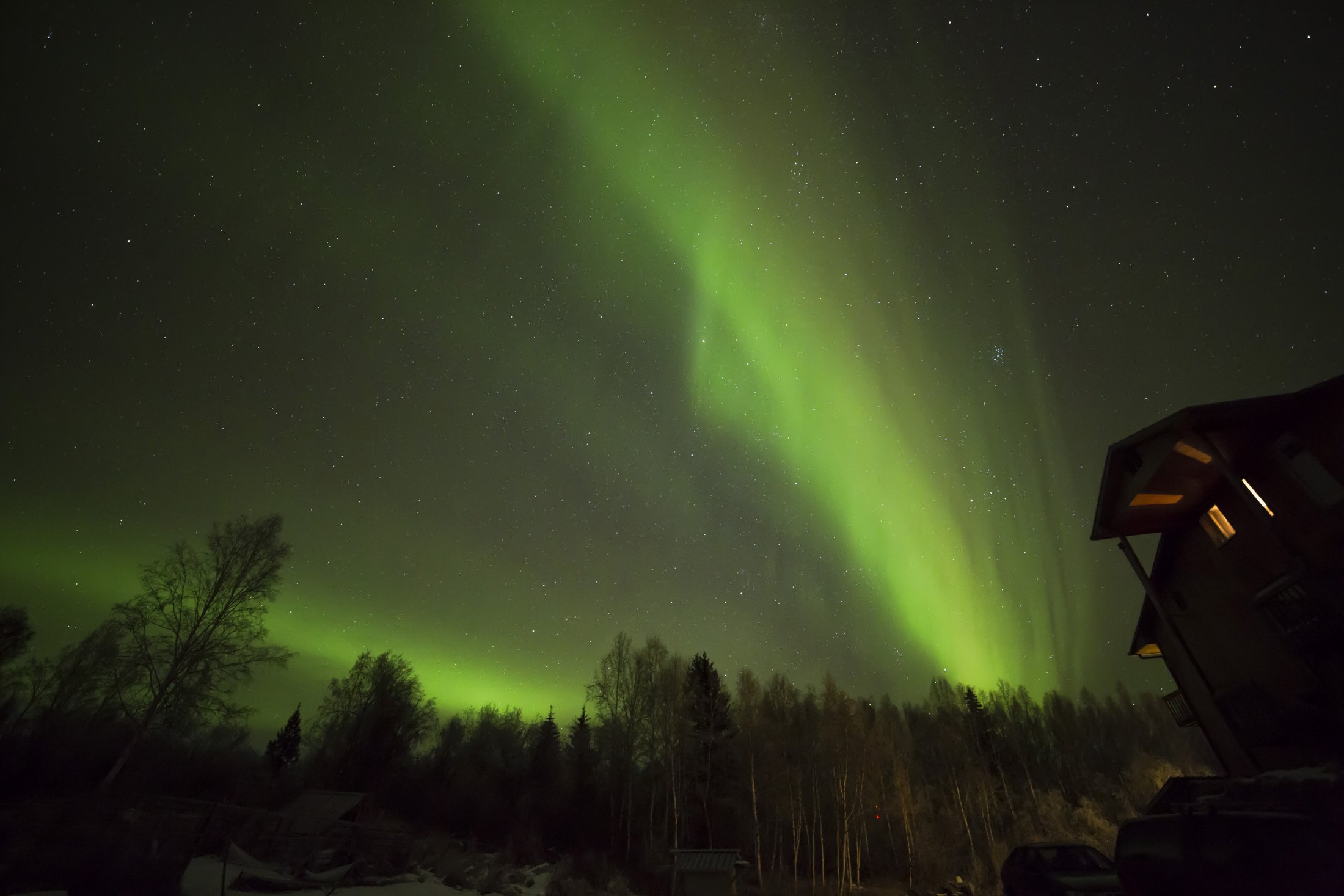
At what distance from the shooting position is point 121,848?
12594mm

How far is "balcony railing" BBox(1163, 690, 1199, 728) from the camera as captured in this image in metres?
20.0

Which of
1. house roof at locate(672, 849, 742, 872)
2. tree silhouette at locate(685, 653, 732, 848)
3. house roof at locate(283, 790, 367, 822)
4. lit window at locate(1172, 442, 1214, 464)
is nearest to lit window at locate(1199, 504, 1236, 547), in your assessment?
lit window at locate(1172, 442, 1214, 464)

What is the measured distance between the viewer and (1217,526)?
15.7 metres

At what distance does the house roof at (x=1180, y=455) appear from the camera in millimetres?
13398

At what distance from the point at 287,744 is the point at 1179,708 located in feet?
263

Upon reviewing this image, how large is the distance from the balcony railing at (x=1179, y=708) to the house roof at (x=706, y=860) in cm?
2206

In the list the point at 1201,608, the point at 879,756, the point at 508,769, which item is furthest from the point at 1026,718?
the point at 1201,608

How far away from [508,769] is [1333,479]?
68101mm

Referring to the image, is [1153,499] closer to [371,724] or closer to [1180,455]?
[1180,455]

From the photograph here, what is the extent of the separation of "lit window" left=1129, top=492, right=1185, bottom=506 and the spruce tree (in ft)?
254

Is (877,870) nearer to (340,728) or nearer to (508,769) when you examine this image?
(508,769)

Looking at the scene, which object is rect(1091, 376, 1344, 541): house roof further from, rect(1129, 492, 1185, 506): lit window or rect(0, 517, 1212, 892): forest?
rect(0, 517, 1212, 892): forest

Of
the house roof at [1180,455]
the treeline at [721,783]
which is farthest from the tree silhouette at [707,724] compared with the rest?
the house roof at [1180,455]

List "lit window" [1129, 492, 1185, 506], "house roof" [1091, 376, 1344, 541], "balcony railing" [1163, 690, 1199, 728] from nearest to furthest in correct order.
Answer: "house roof" [1091, 376, 1344, 541], "lit window" [1129, 492, 1185, 506], "balcony railing" [1163, 690, 1199, 728]
